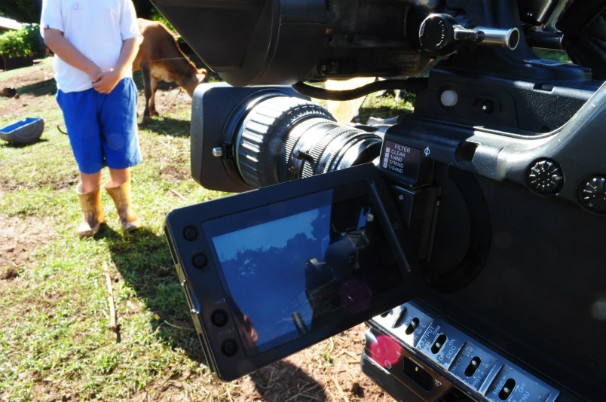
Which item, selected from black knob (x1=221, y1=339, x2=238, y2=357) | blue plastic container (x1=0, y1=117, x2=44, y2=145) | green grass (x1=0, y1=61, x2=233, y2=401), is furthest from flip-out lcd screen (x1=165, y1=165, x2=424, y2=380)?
blue plastic container (x1=0, y1=117, x2=44, y2=145)

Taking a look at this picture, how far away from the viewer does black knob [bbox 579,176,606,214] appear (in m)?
0.83

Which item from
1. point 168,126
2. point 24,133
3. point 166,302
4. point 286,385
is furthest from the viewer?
point 168,126

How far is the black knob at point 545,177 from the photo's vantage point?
888mm

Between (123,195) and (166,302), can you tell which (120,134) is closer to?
(123,195)

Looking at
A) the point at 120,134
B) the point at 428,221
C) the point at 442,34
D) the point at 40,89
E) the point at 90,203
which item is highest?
the point at 442,34

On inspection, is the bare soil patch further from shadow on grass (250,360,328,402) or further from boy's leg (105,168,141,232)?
shadow on grass (250,360,328,402)

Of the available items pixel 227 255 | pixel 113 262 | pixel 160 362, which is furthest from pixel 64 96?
pixel 227 255

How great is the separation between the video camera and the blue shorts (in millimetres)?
2107

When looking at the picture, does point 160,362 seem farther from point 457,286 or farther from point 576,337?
point 576,337

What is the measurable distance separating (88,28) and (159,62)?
378 centimetres

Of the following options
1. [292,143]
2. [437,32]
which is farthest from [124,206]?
[437,32]

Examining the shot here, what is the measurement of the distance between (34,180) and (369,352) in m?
4.15

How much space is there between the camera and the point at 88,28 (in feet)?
9.78

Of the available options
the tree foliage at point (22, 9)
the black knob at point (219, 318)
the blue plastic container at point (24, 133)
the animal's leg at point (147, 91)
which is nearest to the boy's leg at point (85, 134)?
the black knob at point (219, 318)
